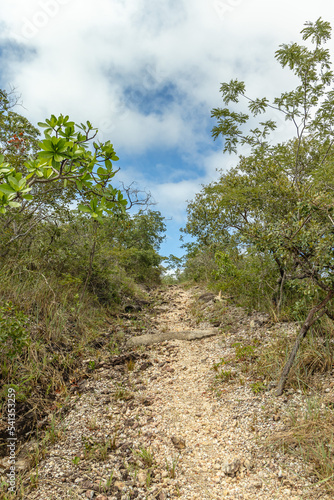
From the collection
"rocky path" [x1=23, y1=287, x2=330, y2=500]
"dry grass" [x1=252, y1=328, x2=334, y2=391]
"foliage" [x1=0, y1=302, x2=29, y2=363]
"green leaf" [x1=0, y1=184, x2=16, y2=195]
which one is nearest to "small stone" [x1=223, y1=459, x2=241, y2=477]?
"rocky path" [x1=23, y1=287, x2=330, y2=500]

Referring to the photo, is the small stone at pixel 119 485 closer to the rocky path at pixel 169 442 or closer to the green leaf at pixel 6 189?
the rocky path at pixel 169 442

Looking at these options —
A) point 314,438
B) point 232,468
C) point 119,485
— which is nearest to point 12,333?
point 119,485

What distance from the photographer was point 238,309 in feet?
23.6

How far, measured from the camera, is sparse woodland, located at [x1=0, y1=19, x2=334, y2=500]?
271 cm

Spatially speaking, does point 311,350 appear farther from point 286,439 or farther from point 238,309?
point 238,309

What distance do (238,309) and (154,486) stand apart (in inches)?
197

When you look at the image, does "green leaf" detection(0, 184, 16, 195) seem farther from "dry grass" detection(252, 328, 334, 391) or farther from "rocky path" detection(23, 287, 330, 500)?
"dry grass" detection(252, 328, 334, 391)

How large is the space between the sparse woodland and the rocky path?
0.40ft

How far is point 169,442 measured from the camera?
10.8 ft

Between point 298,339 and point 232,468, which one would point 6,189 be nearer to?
point 232,468

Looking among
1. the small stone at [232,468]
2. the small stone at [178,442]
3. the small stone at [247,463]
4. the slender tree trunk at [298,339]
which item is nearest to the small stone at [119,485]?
the small stone at [178,442]

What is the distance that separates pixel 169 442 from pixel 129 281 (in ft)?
24.2

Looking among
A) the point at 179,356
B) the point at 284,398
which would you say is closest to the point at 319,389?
the point at 284,398

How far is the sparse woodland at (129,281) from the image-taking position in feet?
8.88
